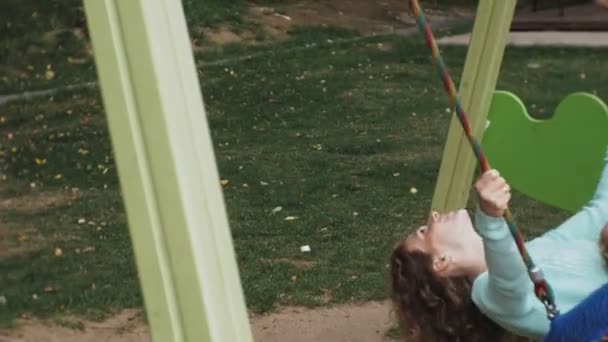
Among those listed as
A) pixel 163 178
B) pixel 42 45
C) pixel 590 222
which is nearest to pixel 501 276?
pixel 590 222

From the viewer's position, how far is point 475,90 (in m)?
2.13

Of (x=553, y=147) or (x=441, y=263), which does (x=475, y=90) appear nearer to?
(x=553, y=147)

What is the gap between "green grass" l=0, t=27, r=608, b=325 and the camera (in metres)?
3.45

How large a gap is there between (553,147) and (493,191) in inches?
37.0

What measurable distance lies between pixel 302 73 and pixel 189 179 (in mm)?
6160

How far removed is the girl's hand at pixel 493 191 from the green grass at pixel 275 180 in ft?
6.65

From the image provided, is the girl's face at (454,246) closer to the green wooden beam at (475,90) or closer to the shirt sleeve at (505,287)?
the shirt sleeve at (505,287)

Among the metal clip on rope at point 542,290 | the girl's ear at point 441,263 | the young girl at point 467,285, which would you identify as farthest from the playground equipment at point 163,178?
the girl's ear at point 441,263

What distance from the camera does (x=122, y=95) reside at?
2.74 ft

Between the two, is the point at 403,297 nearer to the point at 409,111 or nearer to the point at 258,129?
the point at 258,129

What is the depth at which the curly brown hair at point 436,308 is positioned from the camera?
1.61 meters

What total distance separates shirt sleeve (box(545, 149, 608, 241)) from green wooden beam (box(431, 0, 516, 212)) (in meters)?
0.32

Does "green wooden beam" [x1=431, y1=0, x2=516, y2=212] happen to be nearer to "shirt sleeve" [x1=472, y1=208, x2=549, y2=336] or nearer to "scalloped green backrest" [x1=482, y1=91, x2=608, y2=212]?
"scalloped green backrest" [x1=482, y1=91, x2=608, y2=212]

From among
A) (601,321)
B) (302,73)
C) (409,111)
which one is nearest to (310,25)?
(302,73)
